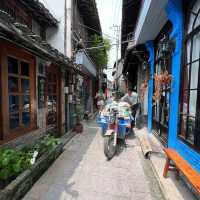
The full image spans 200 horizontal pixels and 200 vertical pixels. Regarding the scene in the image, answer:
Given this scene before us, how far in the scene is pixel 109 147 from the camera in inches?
171

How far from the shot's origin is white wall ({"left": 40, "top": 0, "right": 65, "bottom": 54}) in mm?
6383

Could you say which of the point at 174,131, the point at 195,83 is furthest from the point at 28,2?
the point at 174,131

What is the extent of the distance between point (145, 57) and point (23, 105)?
556 centimetres

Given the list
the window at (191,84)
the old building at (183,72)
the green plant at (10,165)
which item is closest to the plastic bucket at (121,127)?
the old building at (183,72)

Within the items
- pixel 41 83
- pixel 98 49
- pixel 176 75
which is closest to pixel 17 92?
pixel 41 83

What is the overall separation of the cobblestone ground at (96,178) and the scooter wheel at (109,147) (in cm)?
12

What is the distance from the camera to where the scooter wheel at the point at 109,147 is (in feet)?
13.8

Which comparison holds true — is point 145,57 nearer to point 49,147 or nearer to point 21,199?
point 49,147

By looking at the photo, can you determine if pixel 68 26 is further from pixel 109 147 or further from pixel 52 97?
pixel 109 147

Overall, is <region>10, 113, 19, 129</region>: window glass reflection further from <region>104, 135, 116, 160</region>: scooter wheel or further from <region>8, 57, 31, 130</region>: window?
<region>104, 135, 116, 160</region>: scooter wheel

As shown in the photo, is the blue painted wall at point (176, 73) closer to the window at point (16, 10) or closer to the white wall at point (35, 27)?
the window at point (16, 10)

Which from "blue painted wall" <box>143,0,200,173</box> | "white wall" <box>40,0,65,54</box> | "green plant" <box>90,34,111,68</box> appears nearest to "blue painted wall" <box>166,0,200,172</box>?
"blue painted wall" <box>143,0,200,173</box>

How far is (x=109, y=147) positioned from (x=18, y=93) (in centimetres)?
249

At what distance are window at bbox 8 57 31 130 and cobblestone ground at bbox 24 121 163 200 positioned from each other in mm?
1248
